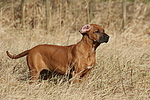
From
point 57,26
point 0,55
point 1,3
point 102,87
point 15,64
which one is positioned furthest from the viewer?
point 1,3

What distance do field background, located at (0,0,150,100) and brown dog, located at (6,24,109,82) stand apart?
9.4 inches

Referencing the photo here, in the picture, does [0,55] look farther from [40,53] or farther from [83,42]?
[83,42]

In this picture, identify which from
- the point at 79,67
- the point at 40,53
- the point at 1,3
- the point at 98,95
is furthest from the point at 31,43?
the point at 1,3

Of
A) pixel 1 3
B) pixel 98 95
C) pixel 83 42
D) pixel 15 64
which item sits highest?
pixel 1 3

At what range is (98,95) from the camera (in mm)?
5074

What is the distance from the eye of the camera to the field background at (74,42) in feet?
16.9

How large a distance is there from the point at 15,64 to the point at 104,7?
22.4ft

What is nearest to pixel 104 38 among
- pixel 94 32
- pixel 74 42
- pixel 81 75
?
pixel 94 32

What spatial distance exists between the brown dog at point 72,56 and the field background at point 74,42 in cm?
24

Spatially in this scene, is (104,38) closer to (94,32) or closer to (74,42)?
(94,32)

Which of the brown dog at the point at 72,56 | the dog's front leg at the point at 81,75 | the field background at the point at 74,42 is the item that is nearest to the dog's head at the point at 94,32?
the brown dog at the point at 72,56

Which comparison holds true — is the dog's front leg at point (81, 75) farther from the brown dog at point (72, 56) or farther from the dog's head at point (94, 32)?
the dog's head at point (94, 32)

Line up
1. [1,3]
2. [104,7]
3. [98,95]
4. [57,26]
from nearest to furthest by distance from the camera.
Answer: [98,95]
[57,26]
[1,3]
[104,7]

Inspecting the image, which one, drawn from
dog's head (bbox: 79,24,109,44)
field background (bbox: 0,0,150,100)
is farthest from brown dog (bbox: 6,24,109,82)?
field background (bbox: 0,0,150,100)
